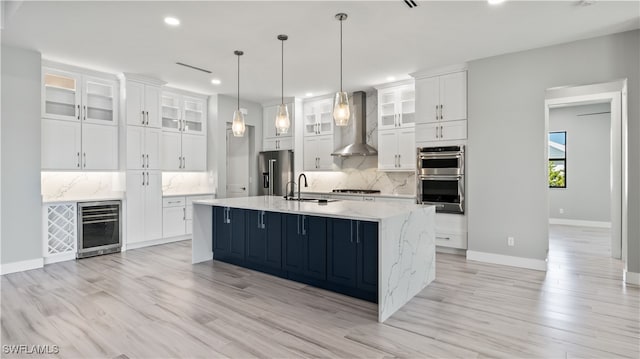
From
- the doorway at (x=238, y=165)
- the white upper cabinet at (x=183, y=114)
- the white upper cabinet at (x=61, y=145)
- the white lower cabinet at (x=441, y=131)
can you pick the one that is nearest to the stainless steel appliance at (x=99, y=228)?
the white upper cabinet at (x=61, y=145)

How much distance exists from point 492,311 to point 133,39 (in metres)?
4.85

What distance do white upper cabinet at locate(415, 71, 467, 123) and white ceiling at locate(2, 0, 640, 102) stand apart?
30 cm

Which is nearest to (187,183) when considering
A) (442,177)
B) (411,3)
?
(442,177)

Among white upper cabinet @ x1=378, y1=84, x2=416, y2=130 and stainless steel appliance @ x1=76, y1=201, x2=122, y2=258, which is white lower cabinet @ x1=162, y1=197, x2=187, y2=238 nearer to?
stainless steel appliance @ x1=76, y1=201, x2=122, y2=258

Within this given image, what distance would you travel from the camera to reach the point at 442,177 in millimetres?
5184

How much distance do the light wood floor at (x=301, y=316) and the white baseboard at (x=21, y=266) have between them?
0.21m

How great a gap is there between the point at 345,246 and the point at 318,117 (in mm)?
4274

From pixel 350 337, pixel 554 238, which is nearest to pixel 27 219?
pixel 350 337

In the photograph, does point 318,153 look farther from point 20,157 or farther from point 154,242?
point 20,157

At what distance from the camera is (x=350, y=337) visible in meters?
2.50

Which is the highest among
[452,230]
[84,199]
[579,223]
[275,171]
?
[275,171]

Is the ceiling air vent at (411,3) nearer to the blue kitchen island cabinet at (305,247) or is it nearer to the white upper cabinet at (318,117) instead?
the blue kitchen island cabinet at (305,247)


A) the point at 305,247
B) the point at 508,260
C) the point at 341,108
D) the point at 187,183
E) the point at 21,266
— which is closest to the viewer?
the point at 341,108

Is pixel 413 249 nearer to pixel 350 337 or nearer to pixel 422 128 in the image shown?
pixel 350 337
